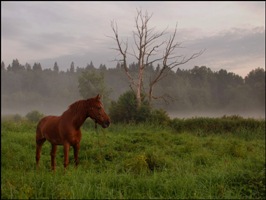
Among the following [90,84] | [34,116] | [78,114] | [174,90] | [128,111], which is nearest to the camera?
[78,114]

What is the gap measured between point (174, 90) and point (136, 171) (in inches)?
2134

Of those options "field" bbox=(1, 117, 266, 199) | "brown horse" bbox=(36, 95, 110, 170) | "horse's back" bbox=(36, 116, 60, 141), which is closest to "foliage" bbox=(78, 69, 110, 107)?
"field" bbox=(1, 117, 266, 199)

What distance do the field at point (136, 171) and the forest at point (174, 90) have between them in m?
35.3

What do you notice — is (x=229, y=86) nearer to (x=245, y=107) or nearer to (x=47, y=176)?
(x=245, y=107)

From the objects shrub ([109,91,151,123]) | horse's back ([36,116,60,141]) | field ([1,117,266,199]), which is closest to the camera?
field ([1,117,266,199])

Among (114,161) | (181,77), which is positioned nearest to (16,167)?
(114,161)

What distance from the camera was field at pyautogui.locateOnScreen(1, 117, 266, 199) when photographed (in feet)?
19.2

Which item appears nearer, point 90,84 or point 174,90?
point 90,84

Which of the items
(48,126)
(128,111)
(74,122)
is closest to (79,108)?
(74,122)

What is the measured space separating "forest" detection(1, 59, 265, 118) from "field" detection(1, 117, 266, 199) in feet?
116

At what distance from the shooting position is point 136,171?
8.02 metres

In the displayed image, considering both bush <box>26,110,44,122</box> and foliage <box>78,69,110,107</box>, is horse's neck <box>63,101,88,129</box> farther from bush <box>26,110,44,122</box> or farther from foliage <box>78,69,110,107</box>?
foliage <box>78,69,110,107</box>

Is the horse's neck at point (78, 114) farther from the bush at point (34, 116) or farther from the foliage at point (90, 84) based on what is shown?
the foliage at point (90, 84)

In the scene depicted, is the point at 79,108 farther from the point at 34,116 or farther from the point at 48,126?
the point at 34,116
